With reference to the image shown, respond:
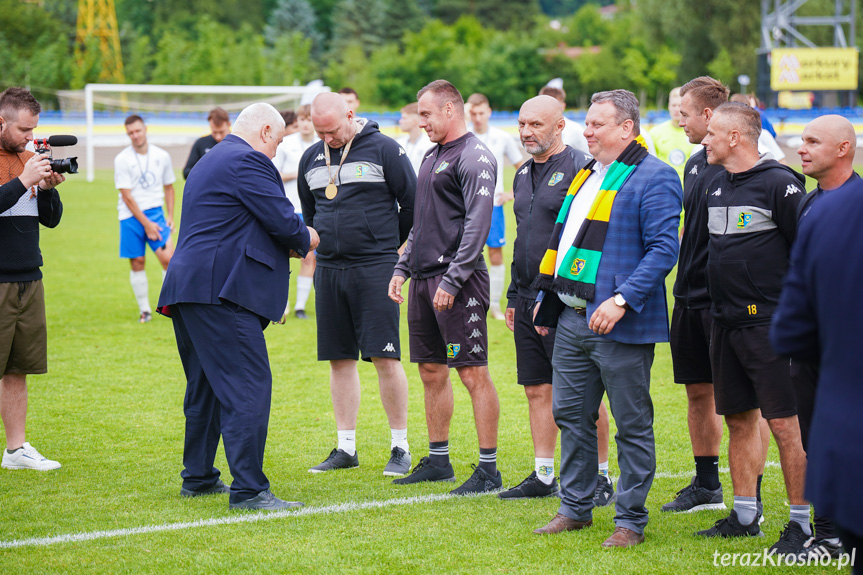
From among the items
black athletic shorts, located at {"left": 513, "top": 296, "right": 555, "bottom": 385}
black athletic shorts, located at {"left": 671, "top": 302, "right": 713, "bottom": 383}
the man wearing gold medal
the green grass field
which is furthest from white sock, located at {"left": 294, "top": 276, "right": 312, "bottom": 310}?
black athletic shorts, located at {"left": 671, "top": 302, "right": 713, "bottom": 383}

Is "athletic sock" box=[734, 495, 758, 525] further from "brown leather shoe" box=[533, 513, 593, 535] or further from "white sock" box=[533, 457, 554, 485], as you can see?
"white sock" box=[533, 457, 554, 485]

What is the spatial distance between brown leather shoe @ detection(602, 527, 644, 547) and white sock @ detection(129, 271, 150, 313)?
845 cm

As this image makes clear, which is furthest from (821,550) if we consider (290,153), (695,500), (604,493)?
(290,153)

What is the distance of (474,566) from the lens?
439cm

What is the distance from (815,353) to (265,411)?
10.9ft

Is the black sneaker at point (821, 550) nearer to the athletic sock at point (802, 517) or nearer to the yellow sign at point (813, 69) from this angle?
the athletic sock at point (802, 517)

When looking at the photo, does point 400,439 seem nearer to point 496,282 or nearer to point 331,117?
point 331,117

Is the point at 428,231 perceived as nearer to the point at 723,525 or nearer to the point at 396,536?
the point at 396,536

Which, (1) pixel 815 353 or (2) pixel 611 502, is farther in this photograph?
(2) pixel 611 502

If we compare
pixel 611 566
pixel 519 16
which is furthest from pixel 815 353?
pixel 519 16

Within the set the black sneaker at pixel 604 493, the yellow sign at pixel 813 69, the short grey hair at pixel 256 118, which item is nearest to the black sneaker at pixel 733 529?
the black sneaker at pixel 604 493

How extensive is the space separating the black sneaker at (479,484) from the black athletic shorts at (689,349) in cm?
130

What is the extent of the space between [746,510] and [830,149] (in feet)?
6.14

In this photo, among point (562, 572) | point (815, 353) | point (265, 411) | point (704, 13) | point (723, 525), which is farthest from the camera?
point (704, 13)
